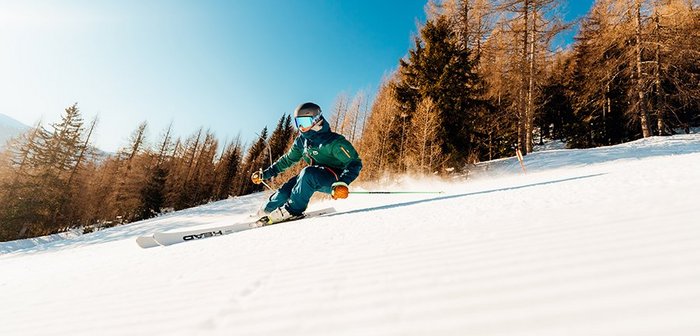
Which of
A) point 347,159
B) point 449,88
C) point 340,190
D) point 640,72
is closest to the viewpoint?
point 340,190

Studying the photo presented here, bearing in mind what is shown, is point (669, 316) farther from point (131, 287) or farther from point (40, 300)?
point (40, 300)

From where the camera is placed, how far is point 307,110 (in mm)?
4766

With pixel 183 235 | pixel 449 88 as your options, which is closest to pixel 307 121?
pixel 183 235

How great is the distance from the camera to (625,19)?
16047 mm

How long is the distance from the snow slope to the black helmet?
2.11 m

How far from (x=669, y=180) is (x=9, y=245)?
2240 centimetres

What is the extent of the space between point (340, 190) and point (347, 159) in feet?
2.02

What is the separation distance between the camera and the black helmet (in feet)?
15.6

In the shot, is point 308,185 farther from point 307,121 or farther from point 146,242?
point 146,242

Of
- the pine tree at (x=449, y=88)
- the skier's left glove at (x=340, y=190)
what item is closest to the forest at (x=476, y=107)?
the pine tree at (x=449, y=88)

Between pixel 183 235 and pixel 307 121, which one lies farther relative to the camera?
pixel 307 121

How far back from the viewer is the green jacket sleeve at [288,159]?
17.4 ft

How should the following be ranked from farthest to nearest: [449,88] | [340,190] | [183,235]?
1. [449,88]
2. [183,235]
3. [340,190]

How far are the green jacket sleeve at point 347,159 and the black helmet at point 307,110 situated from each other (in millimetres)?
565
